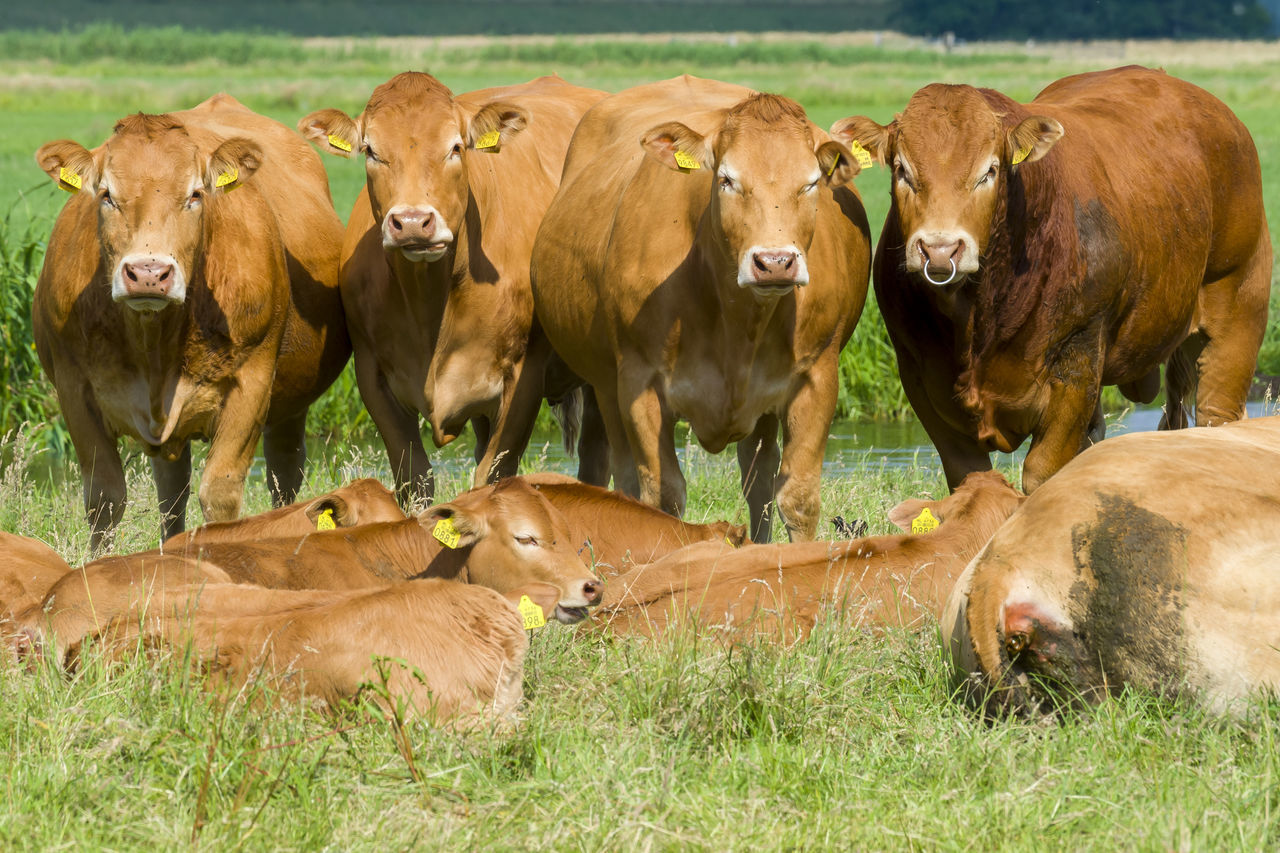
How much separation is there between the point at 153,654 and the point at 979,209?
3672mm

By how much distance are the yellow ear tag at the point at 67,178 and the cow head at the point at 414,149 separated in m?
1.11

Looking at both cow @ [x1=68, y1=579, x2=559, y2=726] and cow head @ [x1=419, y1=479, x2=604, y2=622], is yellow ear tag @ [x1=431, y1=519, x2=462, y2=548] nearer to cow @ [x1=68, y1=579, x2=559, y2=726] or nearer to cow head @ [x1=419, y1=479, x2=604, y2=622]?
cow head @ [x1=419, y1=479, x2=604, y2=622]

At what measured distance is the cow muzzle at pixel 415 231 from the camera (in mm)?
6887

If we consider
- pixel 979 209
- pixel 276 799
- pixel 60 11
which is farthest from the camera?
pixel 60 11

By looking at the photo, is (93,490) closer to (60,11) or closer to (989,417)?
(989,417)

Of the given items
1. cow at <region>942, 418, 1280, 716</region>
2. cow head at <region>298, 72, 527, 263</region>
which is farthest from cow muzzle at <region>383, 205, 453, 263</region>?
cow at <region>942, 418, 1280, 716</region>

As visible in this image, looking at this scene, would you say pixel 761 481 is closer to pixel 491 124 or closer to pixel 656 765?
pixel 491 124

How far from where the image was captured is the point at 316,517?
594cm

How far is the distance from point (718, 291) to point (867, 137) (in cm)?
92

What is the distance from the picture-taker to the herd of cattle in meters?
4.21

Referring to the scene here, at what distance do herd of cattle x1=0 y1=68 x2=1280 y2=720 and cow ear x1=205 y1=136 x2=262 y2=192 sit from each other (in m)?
0.02

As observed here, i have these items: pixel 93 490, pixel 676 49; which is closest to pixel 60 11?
pixel 676 49

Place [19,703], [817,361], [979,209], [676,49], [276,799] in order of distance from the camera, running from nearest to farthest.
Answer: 1. [276,799]
2. [19,703]
3. [979,209]
4. [817,361]
5. [676,49]

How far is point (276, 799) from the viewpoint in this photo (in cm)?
369
